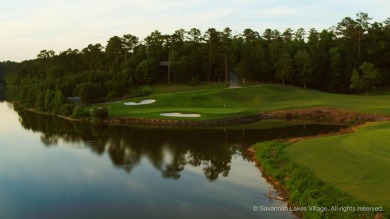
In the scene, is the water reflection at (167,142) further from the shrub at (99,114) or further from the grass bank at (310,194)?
the grass bank at (310,194)

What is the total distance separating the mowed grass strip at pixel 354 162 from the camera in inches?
776

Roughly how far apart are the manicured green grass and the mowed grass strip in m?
26.3

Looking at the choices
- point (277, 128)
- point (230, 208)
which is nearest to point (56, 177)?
point (230, 208)

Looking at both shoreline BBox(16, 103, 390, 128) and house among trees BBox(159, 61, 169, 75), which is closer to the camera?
shoreline BBox(16, 103, 390, 128)

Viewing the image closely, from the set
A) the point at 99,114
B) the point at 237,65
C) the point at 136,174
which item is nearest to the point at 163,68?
the point at 237,65

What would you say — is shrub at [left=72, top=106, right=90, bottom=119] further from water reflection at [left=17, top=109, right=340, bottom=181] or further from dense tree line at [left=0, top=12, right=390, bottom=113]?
dense tree line at [left=0, top=12, right=390, bottom=113]

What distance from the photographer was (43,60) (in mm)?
136500

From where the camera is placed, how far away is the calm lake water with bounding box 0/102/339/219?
2191 centimetres

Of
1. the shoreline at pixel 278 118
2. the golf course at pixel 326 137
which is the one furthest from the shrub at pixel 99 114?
the golf course at pixel 326 137

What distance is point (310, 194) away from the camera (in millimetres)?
20641

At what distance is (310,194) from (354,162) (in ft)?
18.9

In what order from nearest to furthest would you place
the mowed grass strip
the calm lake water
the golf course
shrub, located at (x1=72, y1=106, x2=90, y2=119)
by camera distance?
1. the mowed grass strip
2. the golf course
3. the calm lake water
4. shrub, located at (x1=72, y1=106, x2=90, y2=119)

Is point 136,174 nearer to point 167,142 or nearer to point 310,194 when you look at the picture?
point 167,142

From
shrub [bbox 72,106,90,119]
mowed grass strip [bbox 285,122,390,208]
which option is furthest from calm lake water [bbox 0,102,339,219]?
shrub [bbox 72,106,90,119]
